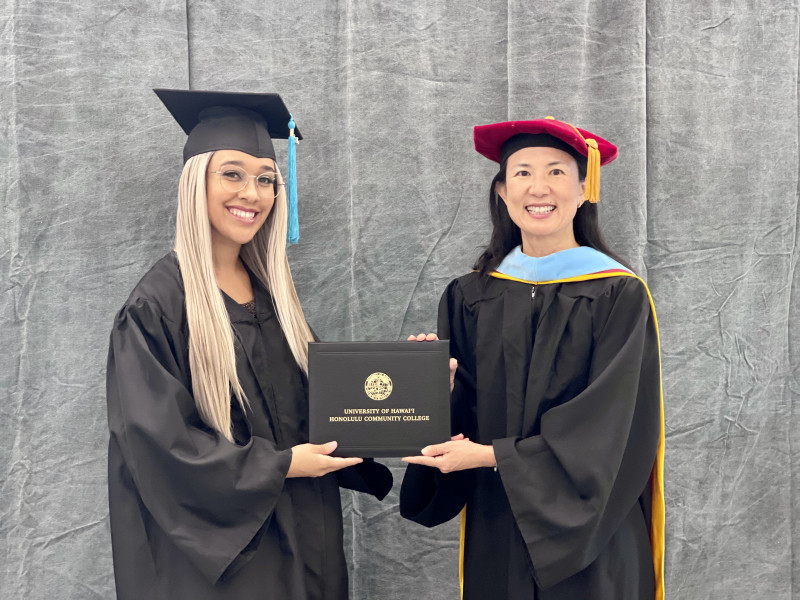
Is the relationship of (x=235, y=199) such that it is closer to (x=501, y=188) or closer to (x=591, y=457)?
(x=501, y=188)

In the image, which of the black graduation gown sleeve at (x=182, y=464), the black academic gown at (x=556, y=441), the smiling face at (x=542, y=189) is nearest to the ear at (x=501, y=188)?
the smiling face at (x=542, y=189)

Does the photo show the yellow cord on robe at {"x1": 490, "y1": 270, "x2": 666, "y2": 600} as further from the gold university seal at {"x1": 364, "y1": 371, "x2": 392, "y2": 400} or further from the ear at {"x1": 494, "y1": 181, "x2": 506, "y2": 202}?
the gold university seal at {"x1": 364, "y1": 371, "x2": 392, "y2": 400}

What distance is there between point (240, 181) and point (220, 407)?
0.62m

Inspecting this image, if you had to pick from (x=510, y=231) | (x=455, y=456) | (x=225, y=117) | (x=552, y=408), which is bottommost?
(x=455, y=456)

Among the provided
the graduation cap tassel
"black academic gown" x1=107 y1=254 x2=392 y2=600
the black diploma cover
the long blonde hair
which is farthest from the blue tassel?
the graduation cap tassel

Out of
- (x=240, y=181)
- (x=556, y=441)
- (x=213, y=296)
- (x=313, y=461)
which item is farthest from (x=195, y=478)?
(x=556, y=441)

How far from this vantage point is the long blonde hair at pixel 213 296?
1.68 m

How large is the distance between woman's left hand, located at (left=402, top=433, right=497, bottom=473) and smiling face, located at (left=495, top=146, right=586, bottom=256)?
0.62 meters

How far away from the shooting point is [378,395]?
174 cm

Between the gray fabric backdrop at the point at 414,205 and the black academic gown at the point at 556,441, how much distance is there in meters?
0.52

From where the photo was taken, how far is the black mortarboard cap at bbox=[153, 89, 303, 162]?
1812 mm

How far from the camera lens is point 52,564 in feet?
7.55

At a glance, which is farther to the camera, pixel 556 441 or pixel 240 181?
pixel 240 181

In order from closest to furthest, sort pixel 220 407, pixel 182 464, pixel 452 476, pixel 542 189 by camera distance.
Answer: pixel 182 464, pixel 220 407, pixel 542 189, pixel 452 476
